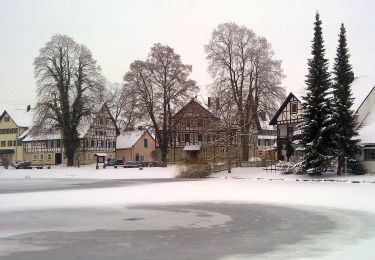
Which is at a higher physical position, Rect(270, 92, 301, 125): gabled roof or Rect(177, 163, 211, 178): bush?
Rect(270, 92, 301, 125): gabled roof

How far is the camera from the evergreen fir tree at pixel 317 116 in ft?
146

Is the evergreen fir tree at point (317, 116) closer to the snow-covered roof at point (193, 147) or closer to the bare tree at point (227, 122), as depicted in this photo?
the bare tree at point (227, 122)

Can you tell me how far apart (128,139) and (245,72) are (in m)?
38.7

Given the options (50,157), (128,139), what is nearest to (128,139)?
(128,139)

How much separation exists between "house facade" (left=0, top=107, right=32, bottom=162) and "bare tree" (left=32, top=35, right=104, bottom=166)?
30.7 metres

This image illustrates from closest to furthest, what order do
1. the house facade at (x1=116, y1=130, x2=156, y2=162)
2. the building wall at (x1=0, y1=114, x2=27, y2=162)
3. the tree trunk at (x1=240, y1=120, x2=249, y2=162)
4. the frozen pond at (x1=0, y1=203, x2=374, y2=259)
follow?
the frozen pond at (x1=0, y1=203, x2=374, y2=259)
the tree trunk at (x1=240, y1=120, x2=249, y2=162)
the house facade at (x1=116, y1=130, x2=156, y2=162)
the building wall at (x1=0, y1=114, x2=27, y2=162)

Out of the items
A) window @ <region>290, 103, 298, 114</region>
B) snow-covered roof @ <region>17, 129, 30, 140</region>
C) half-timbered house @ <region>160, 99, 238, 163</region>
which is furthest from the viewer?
snow-covered roof @ <region>17, 129, 30, 140</region>

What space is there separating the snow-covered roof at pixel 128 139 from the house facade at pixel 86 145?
3.42 feet

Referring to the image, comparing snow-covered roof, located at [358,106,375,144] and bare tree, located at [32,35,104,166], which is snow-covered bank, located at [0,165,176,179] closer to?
bare tree, located at [32,35,104,166]

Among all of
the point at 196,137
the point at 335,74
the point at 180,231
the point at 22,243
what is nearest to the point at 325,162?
the point at 335,74

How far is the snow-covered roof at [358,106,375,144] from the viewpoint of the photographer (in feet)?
155

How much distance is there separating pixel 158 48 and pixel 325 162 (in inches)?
1331

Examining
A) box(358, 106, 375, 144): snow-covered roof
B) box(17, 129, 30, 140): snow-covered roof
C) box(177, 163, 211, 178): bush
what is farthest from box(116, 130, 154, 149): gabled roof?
box(358, 106, 375, 144): snow-covered roof

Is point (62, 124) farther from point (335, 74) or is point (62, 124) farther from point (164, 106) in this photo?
point (335, 74)
